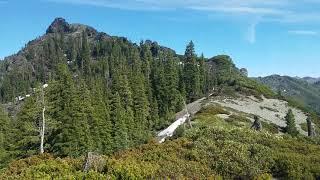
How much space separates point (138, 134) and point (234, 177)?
52.7m

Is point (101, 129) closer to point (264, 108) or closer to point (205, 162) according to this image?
point (264, 108)

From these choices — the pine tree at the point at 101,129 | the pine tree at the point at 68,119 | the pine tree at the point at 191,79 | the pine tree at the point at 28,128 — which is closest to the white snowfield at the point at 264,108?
the pine tree at the point at 191,79

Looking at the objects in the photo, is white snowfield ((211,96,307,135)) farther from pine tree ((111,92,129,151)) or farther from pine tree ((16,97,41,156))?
pine tree ((16,97,41,156))

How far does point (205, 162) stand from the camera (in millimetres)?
18188

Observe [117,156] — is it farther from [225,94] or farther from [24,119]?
[225,94]

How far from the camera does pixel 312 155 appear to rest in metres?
19.3

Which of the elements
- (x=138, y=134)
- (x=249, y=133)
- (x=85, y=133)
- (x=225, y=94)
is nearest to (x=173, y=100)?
(x=225, y=94)

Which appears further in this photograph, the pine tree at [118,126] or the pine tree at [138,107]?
the pine tree at [138,107]

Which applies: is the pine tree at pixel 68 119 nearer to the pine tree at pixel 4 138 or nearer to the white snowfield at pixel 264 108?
the pine tree at pixel 4 138

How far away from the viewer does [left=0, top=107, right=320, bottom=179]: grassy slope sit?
1641 centimetres

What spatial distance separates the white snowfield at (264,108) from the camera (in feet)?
277

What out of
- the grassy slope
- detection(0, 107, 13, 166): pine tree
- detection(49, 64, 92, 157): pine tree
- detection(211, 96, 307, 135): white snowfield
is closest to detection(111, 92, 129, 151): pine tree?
detection(49, 64, 92, 157): pine tree

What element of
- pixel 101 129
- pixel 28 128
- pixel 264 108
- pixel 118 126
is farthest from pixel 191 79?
pixel 28 128

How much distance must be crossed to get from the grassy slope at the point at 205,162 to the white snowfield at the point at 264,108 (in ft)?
Result: 198
